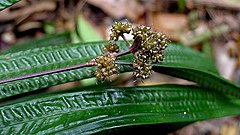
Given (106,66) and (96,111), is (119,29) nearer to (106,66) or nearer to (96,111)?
(106,66)

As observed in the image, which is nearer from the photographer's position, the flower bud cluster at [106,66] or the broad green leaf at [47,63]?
the flower bud cluster at [106,66]

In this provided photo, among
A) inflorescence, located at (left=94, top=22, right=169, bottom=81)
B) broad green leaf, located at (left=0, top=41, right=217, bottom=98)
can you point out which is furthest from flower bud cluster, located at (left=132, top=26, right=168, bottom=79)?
broad green leaf, located at (left=0, top=41, right=217, bottom=98)

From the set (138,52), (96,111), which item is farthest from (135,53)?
(96,111)

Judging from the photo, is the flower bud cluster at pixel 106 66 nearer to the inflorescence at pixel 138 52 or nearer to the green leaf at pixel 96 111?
the inflorescence at pixel 138 52

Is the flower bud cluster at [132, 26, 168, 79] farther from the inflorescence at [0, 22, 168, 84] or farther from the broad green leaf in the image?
the broad green leaf

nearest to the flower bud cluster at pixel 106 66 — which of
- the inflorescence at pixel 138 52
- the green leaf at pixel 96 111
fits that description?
the inflorescence at pixel 138 52

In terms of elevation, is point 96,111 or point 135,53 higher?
point 135,53

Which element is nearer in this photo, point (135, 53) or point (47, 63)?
point (135, 53)
